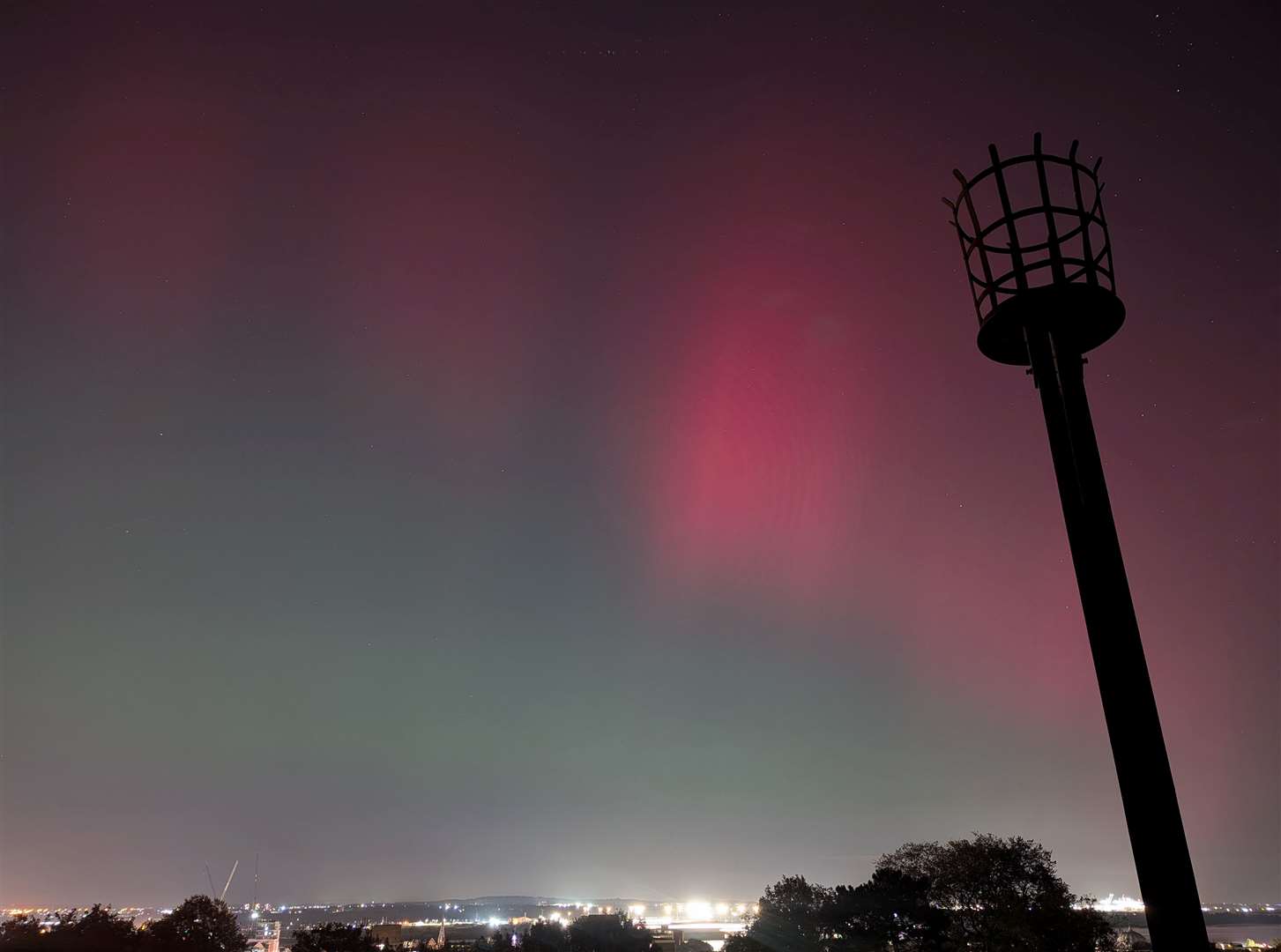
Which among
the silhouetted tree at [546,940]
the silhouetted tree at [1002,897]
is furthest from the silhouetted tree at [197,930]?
the silhouetted tree at [1002,897]

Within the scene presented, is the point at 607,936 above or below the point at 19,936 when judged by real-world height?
below

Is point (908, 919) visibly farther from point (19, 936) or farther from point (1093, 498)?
point (19, 936)

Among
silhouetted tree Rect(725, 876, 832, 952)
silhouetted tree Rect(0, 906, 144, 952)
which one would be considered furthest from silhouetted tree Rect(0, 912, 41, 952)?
silhouetted tree Rect(725, 876, 832, 952)

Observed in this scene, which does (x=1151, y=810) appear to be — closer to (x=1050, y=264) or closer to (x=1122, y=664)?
(x=1122, y=664)

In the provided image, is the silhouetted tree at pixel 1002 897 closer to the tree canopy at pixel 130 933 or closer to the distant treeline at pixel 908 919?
the distant treeline at pixel 908 919

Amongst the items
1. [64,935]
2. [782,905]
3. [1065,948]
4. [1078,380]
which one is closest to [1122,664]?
[1078,380]

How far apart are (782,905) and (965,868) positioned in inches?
584

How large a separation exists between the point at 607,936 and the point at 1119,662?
229 ft

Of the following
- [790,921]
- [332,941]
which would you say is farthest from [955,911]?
[332,941]

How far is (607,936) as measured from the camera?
216ft

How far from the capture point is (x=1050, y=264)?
8.53 m

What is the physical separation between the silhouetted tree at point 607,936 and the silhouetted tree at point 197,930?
97.6ft

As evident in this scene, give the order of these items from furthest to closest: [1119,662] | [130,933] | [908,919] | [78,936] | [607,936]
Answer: [607,936] < [130,933] < [78,936] < [908,919] < [1119,662]

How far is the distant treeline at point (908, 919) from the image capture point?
39.7 meters
